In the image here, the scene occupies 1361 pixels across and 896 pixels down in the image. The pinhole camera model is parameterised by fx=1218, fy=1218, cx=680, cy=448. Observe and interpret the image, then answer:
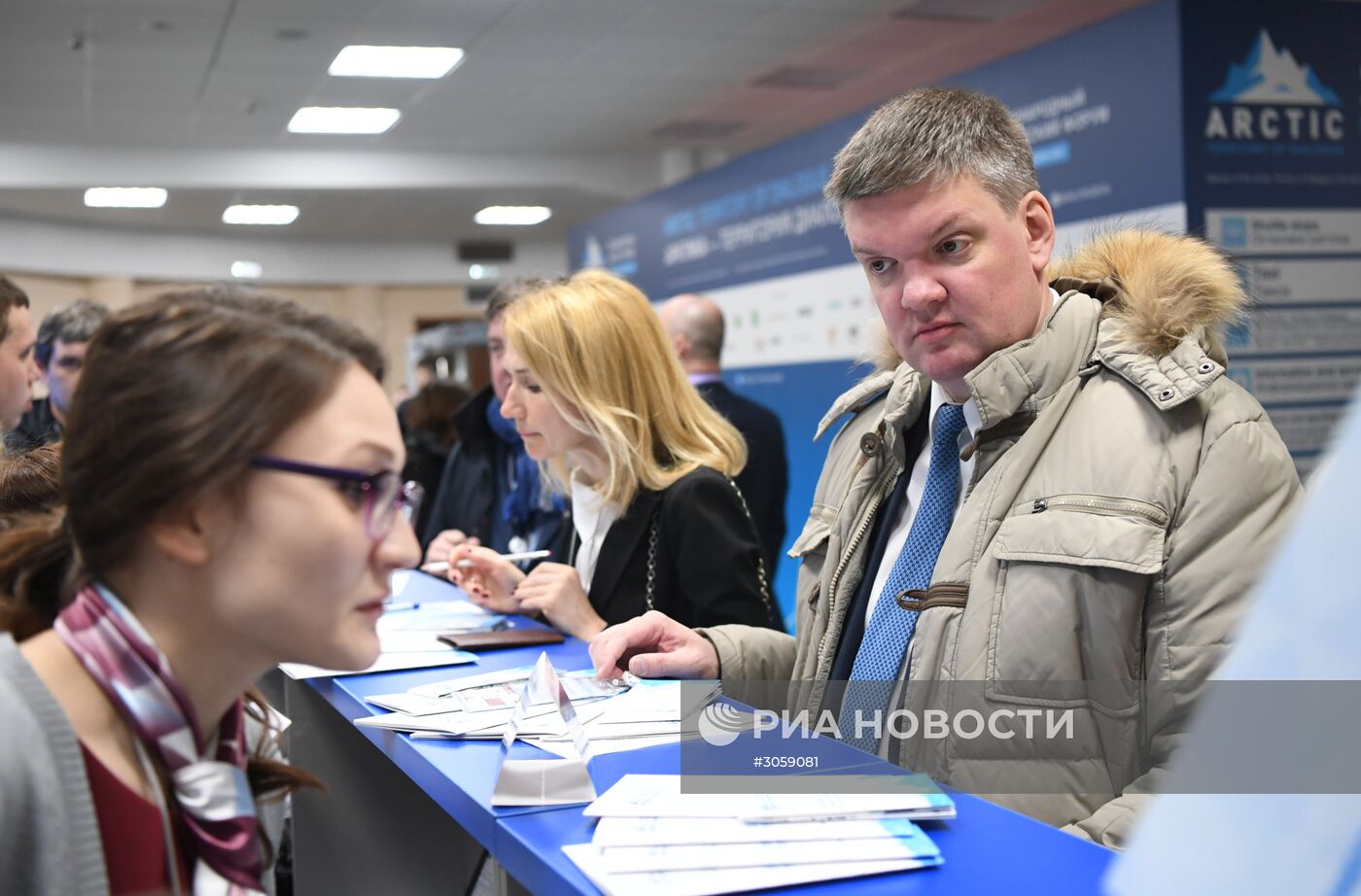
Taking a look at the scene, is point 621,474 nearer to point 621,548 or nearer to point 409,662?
point 621,548

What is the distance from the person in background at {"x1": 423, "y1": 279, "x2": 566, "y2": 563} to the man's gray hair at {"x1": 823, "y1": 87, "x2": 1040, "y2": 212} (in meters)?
2.16

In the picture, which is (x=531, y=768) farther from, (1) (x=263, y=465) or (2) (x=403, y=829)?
(2) (x=403, y=829)

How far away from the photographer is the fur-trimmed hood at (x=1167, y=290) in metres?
1.64

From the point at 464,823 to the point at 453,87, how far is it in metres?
8.15

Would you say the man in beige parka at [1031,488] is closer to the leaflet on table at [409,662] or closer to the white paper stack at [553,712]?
the white paper stack at [553,712]

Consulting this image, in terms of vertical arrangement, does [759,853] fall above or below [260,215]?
below

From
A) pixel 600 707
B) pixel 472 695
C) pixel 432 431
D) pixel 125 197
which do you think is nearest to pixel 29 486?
pixel 472 695

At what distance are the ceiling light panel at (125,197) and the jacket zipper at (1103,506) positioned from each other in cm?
1231

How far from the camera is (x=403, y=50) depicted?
25.9ft

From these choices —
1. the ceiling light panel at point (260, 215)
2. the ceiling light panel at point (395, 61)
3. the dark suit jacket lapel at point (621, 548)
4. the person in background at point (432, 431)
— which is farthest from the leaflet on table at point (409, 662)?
the ceiling light panel at point (260, 215)

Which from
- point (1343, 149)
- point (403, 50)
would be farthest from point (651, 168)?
point (1343, 149)

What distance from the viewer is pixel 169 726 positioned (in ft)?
3.49

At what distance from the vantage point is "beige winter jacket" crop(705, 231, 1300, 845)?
1.50 metres

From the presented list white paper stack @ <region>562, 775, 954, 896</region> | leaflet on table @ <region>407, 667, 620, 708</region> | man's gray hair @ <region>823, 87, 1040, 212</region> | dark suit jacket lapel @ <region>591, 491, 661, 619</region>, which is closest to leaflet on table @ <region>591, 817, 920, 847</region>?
white paper stack @ <region>562, 775, 954, 896</region>
